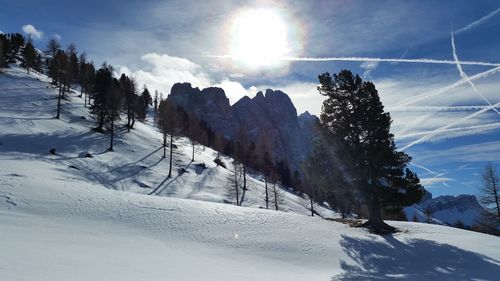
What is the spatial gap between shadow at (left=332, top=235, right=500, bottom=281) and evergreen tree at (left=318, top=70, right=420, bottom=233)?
430 cm

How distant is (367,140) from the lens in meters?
26.1

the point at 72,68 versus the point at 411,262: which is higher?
the point at 72,68

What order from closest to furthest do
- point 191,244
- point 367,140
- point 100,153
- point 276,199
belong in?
point 191,244, point 367,140, point 276,199, point 100,153

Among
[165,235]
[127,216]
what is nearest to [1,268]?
[165,235]

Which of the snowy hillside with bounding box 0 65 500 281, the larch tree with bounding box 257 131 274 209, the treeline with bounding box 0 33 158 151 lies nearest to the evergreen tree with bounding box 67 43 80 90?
the treeline with bounding box 0 33 158 151

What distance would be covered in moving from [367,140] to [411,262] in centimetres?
1023

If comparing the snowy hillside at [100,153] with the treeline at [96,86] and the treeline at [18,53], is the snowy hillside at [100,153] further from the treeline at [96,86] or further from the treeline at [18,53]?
the treeline at [18,53]

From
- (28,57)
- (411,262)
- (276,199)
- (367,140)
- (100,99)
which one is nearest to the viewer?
(411,262)

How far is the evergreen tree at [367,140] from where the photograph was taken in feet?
83.6

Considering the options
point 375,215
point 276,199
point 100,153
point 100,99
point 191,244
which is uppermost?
point 100,99

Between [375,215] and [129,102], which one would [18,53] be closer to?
[129,102]

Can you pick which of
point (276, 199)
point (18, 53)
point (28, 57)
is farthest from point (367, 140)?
point (18, 53)

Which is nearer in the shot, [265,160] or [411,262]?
[411,262]

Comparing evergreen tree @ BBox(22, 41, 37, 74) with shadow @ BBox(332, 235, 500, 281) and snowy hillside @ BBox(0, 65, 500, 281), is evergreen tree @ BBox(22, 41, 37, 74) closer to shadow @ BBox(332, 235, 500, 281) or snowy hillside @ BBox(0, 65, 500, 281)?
snowy hillside @ BBox(0, 65, 500, 281)
